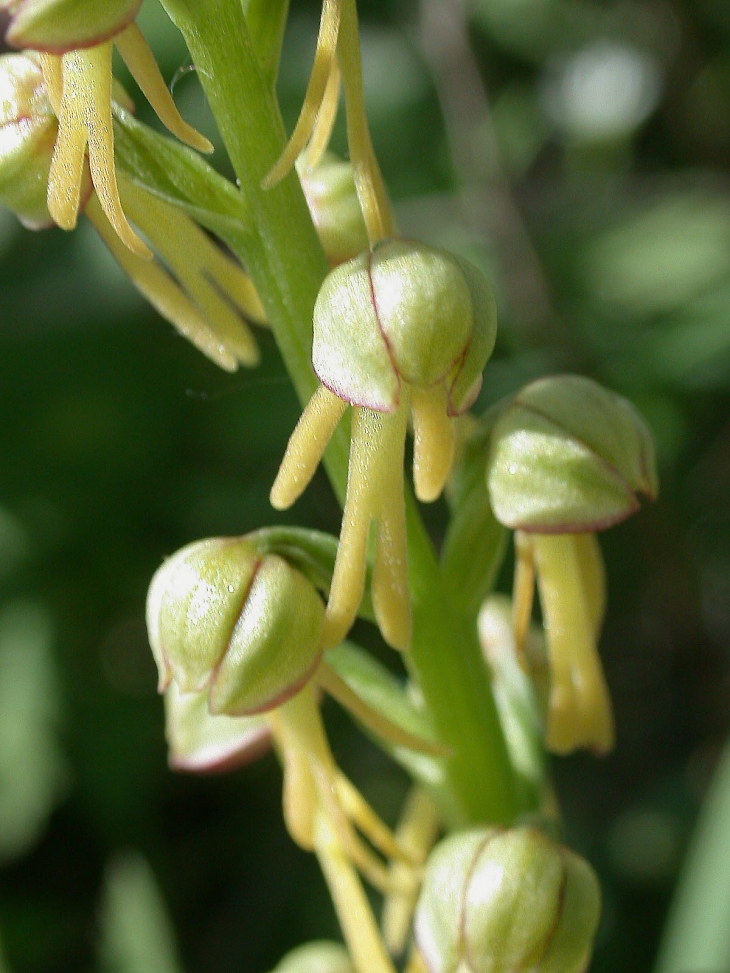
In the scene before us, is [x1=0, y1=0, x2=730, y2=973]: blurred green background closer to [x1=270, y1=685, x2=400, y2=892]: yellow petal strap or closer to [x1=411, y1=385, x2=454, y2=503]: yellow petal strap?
[x1=270, y1=685, x2=400, y2=892]: yellow petal strap

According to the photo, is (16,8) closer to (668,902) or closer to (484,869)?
(484,869)

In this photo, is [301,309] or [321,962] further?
[321,962]

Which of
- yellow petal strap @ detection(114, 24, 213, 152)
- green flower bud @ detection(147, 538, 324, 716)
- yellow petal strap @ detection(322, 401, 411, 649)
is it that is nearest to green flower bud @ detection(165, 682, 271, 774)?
green flower bud @ detection(147, 538, 324, 716)

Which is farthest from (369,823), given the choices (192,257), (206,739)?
(192,257)

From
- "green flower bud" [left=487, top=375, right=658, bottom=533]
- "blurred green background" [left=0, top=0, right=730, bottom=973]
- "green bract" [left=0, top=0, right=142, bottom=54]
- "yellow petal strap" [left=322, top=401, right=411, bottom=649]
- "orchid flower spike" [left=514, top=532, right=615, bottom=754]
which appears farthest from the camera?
"blurred green background" [left=0, top=0, right=730, bottom=973]

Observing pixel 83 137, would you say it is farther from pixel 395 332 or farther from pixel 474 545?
pixel 474 545

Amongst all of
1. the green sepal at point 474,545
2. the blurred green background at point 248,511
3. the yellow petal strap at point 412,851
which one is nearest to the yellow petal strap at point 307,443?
the green sepal at point 474,545

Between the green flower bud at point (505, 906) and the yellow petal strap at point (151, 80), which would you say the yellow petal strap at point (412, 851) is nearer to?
the green flower bud at point (505, 906)
